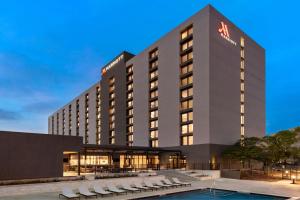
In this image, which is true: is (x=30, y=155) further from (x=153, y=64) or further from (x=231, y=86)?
(x=153, y=64)

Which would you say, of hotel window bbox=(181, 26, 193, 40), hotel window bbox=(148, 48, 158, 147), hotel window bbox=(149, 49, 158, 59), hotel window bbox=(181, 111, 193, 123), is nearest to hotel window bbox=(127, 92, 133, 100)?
hotel window bbox=(148, 48, 158, 147)

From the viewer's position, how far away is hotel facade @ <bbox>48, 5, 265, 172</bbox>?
44188mm

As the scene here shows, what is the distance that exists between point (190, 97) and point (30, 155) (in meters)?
28.0

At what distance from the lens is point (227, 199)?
2088 centimetres

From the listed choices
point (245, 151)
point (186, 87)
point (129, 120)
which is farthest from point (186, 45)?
point (129, 120)

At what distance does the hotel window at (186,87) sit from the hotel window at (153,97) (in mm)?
7972

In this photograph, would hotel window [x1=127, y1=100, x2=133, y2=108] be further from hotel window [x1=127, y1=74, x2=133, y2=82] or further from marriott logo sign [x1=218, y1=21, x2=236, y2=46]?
marriott logo sign [x1=218, y1=21, x2=236, y2=46]

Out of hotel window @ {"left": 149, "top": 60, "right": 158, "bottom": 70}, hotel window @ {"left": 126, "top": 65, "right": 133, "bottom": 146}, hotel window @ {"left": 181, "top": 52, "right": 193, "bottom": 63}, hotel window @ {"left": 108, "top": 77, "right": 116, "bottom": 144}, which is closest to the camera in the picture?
hotel window @ {"left": 181, "top": 52, "right": 193, "bottom": 63}

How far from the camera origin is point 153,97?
5684 cm

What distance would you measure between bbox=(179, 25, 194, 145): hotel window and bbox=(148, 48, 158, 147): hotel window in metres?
7.97

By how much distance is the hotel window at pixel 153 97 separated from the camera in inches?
2192

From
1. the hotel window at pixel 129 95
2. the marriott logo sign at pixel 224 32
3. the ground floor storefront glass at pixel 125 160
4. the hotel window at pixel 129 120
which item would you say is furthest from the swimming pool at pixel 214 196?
the hotel window at pixel 129 95

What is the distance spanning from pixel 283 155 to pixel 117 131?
4055 cm

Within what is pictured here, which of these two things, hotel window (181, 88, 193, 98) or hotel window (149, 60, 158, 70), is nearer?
hotel window (181, 88, 193, 98)
